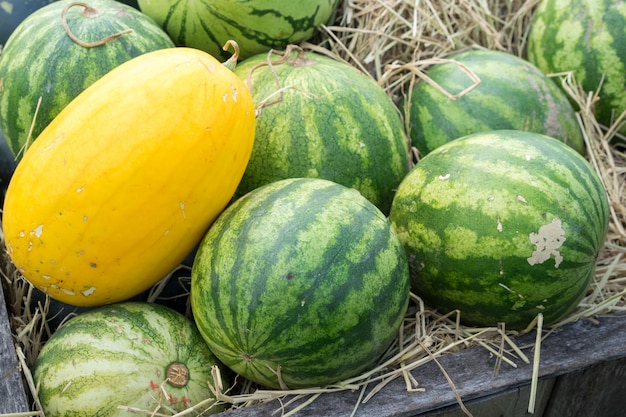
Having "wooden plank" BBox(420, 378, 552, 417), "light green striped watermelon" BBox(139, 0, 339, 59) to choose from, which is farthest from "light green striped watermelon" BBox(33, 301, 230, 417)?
"light green striped watermelon" BBox(139, 0, 339, 59)

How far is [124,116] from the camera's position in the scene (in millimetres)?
1602

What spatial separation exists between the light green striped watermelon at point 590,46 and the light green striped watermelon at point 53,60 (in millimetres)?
1575

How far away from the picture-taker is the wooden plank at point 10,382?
5.31 ft

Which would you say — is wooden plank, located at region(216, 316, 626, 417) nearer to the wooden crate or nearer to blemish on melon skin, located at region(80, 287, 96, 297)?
the wooden crate

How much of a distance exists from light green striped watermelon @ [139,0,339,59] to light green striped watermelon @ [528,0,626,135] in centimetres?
98

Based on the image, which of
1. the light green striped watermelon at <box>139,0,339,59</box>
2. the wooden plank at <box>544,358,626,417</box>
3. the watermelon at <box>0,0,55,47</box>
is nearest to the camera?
the wooden plank at <box>544,358,626,417</box>

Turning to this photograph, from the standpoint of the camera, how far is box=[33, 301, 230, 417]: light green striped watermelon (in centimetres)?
168


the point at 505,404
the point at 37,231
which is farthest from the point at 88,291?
the point at 505,404

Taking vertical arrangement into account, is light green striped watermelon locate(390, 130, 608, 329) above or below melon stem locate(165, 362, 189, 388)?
above

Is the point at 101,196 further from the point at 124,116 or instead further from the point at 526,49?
the point at 526,49

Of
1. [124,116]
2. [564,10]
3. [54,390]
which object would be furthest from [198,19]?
[564,10]

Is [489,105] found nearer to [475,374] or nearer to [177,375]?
[475,374]

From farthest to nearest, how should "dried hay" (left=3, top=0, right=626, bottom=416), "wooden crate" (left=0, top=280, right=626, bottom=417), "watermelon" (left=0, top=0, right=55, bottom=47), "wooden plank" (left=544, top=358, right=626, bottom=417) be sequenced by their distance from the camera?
"watermelon" (left=0, top=0, right=55, bottom=47) → "wooden plank" (left=544, top=358, right=626, bottom=417) → "dried hay" (left=3, top=0, right=626, bottom=416) → "wooden crate" (left=0, top=280, right=626, bottom=417)

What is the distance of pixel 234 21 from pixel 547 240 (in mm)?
1270
